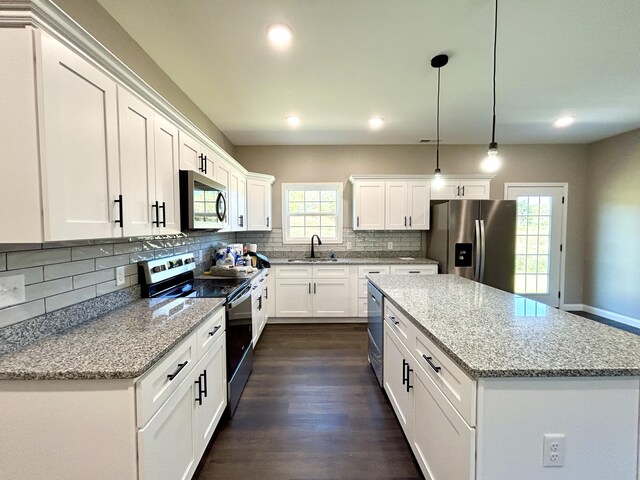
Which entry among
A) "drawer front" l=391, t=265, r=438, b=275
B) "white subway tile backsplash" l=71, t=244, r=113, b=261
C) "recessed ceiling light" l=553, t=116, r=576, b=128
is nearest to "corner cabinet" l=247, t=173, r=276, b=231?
"drawer front" l=391, t=265, r=438, b=275

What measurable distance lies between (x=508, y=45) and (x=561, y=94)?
131cm

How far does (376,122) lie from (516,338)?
9.71 feet

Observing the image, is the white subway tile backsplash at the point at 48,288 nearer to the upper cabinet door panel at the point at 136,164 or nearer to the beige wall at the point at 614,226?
the upper cabinet door panel at the point at 136,164

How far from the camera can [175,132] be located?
6.25 feet

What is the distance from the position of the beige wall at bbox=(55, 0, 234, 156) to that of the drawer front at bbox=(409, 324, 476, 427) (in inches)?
101

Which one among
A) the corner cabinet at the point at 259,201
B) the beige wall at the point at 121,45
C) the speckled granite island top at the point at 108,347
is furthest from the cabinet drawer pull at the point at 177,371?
the corner cabinet at the point at 259,201

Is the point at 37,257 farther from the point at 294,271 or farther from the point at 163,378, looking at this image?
the point at 294,271

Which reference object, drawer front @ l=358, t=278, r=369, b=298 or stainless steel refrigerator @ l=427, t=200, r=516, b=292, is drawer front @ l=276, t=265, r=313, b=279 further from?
stainless steel refrigerator @ l=427, t=200, r=516, b=292

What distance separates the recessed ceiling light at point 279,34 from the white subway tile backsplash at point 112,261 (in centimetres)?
183

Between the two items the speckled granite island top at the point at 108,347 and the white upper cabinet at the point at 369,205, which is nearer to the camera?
the speckled granite island top at the point at 108,347

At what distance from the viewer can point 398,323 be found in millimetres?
1793

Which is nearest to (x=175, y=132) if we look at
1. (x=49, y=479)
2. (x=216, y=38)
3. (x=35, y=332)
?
(x=216, y=38)

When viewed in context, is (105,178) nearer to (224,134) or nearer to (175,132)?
(175,132)

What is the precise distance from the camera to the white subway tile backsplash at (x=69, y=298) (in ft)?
4.13
